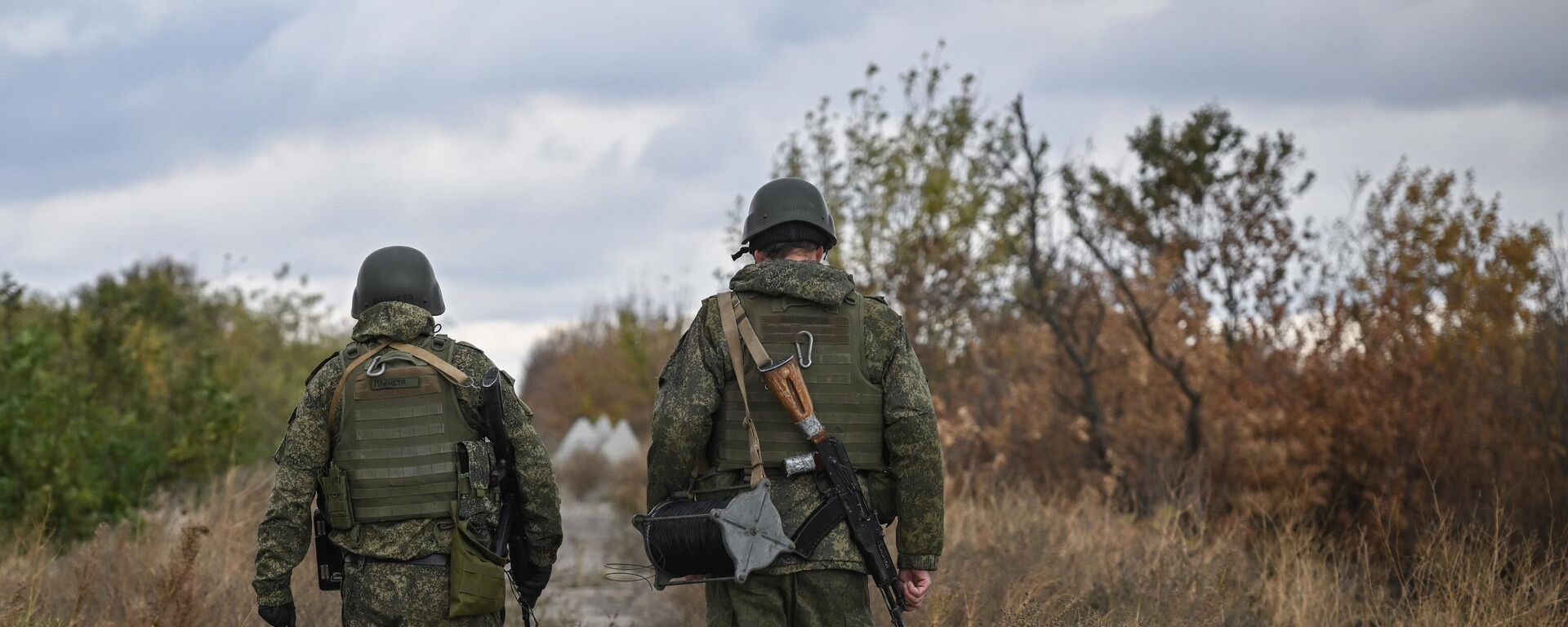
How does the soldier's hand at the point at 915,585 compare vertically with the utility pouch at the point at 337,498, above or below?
below

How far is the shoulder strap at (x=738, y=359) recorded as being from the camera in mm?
3980

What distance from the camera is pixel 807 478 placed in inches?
159

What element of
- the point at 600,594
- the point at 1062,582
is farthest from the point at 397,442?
the point at 600,594

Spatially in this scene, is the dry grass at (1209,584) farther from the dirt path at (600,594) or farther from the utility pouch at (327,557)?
the utility pouch at (327,557)

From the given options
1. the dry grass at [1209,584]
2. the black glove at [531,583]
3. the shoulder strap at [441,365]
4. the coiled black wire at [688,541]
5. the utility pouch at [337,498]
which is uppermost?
the shoulder strap at [441,365]

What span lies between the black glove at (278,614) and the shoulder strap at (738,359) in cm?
162

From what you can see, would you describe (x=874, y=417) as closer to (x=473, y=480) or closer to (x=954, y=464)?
(x=473, y=480)

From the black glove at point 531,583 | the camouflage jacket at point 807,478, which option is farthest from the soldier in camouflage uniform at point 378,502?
the camouflage jacket at point 807,478

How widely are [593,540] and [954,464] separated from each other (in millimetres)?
4290

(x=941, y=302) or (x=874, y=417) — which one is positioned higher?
(x=941, y=302)

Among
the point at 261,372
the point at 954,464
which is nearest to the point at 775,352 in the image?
the point at 954,464

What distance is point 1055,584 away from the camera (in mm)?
6445

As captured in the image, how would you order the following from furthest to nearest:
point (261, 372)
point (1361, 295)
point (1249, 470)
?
point (261, 372) < point (1361, 295) < point (1249, 470)

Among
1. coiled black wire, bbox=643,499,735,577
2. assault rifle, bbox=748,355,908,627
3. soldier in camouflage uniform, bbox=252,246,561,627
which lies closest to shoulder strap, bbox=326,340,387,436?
soldier in camouflage uniform, bbox=252,246,561,627
